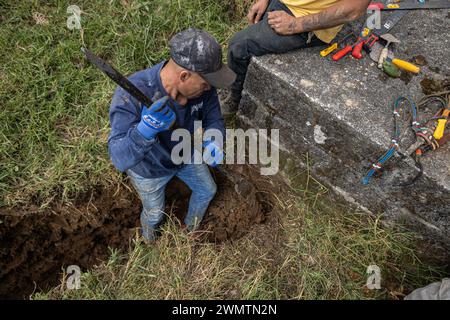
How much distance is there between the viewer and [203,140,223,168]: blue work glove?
2570mm

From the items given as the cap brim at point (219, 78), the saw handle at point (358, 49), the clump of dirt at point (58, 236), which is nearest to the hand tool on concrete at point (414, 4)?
the saw handle at point (358, 49)

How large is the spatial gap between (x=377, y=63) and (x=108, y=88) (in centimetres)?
218

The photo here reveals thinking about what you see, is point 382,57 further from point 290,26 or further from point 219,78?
point 219,78

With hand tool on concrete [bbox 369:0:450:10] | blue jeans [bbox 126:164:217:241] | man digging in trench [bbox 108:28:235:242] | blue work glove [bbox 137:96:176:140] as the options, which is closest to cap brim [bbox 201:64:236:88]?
man digging in trench [bbox 108:28:235:242]

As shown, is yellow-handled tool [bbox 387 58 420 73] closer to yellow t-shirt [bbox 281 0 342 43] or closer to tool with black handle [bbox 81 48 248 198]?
yellow t-shirt [bbox 281 0 342 43]

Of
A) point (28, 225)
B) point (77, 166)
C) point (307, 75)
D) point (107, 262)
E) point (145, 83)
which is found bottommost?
point (107, 262)

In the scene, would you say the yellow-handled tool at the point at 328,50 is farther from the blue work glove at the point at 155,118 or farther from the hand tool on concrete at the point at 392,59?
the blue work glove at the point at 155,118

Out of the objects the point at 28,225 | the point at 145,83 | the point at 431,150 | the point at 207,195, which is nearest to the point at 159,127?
the point at 145,83

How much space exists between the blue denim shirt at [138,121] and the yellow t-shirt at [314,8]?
2.73 ft

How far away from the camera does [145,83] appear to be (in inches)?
87.0

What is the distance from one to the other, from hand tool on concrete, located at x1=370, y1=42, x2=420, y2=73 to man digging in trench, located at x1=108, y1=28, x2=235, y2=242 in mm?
1163

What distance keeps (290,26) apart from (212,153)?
102cm

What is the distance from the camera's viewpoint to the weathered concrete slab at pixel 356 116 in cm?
243
